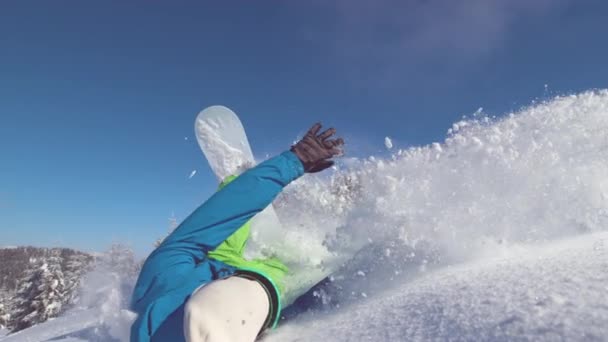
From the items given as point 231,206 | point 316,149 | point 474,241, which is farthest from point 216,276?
point 474,241

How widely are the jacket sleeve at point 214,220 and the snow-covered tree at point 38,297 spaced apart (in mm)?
26834

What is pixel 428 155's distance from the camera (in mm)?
3279

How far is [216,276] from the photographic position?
Result: 2.28 m

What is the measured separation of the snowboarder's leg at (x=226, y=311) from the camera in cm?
139

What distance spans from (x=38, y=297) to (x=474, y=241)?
1131 inches

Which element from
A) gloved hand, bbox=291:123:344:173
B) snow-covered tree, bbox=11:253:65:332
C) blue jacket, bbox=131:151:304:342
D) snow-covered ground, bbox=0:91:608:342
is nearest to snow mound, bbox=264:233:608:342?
snow-covered ground, bbox=0:91:608:342

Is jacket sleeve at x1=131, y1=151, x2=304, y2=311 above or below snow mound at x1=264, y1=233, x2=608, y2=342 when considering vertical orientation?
above

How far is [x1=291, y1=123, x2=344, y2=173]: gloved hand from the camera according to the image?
2.41 meters

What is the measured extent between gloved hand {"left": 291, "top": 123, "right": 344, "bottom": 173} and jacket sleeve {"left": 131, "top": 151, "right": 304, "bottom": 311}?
0.25 feet

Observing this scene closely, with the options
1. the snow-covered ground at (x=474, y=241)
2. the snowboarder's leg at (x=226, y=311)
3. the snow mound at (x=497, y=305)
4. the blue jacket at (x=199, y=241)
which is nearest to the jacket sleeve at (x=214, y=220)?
the blue jacket at (x=199, y=241)

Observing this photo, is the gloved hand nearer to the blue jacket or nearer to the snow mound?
the blue jacket

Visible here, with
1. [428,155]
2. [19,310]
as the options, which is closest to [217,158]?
[428,155]

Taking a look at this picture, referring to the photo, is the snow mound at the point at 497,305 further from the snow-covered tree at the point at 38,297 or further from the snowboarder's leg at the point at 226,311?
the snow-covered tree at the point at 38,297

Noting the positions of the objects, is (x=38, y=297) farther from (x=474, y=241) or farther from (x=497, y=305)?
(x=497, y=305)
